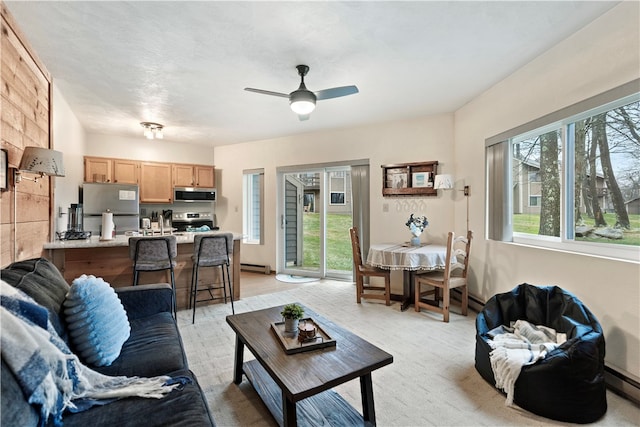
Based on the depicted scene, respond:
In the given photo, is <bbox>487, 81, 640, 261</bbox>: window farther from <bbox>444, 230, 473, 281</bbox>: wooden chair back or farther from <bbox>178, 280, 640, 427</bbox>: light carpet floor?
<bbox>178, 280, 640, 427</bbox>: light carpet floor

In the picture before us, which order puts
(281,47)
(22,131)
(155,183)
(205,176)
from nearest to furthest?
(22,131)
(281,47)
(155,183)
(205,176)

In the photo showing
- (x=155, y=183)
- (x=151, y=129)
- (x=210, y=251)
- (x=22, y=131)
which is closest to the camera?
(x=22, y=131)

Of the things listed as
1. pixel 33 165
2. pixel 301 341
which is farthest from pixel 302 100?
pixel 33 165

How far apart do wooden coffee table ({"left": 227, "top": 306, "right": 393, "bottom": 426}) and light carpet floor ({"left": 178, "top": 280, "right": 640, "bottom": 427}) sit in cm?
15

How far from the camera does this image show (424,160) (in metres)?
4.31

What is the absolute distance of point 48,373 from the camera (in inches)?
42.3

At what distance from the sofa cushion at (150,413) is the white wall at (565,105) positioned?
2564 millimetres

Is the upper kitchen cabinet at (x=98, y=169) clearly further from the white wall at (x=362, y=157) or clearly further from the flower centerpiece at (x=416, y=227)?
the flower centerpiece at (x=416, y=227)

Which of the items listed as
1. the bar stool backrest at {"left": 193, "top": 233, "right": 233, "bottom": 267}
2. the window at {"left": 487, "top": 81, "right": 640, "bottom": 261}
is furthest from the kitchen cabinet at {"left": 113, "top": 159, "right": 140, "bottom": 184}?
the window at {"left": 487, "top": 81, "right": 640, "bottom": 261}

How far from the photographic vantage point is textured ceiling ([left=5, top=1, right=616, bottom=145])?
2.01 m

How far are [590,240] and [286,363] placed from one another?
2.54 m

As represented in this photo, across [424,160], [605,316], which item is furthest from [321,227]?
[605,316]

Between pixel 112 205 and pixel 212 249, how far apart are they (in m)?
2.62

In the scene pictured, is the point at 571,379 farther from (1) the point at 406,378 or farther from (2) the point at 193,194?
(2) the point at 193,194
